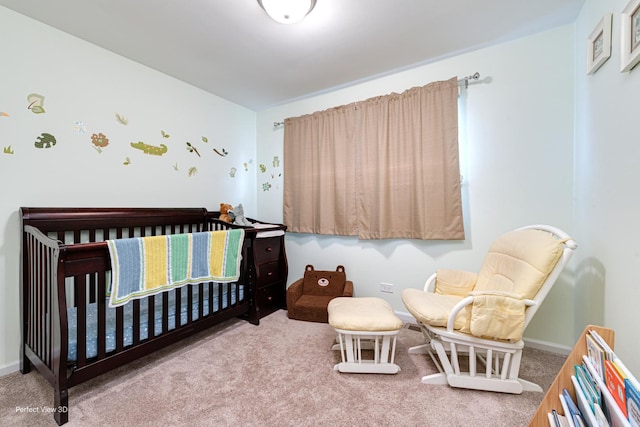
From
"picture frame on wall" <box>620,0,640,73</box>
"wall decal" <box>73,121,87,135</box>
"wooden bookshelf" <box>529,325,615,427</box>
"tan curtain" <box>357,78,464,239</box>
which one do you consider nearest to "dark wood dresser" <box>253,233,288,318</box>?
"tan curtain" <box>357,78,464,239</box>

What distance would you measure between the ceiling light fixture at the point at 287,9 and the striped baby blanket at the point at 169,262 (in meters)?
1.51

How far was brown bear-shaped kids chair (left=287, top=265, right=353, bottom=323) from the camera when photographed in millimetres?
2367

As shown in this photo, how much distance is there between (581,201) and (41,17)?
376 cm

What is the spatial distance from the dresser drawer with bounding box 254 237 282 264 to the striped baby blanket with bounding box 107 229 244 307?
40 cm

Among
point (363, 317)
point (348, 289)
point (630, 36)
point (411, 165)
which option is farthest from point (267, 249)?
point (630, 36)

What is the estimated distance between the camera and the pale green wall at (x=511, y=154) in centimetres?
179

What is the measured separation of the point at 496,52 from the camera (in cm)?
197

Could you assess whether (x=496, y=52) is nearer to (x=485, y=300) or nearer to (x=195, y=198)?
(x=485, y=300)

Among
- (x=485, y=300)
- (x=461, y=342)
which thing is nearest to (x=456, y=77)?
(x=485, y=300)

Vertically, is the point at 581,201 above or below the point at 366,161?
below

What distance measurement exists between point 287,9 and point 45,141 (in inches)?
72.9

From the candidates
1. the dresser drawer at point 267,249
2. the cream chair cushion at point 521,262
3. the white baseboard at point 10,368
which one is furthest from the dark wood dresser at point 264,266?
the cream chair cushion at point 521,262

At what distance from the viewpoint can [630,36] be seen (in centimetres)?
111

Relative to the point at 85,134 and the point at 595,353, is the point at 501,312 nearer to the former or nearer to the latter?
the point at 595,353
